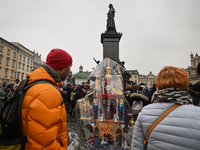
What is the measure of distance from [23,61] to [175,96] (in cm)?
4714

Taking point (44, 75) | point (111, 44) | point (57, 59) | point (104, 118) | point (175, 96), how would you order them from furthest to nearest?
point (111, 44)
point (104, 118)
point (57, 59)
point (44, 75)
point (175, 96)

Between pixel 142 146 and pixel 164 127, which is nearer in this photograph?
pixel 164 127

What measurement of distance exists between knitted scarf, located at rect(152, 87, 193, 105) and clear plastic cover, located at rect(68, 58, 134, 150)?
8.89 ft

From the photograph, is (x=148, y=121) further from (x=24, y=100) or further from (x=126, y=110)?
(x=126, y=110)

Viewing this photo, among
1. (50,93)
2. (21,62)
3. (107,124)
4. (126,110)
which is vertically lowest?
(107,124)

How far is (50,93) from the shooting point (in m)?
1.24

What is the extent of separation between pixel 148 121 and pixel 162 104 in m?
0.23

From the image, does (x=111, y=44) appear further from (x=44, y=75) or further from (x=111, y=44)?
(x=44, y=75)

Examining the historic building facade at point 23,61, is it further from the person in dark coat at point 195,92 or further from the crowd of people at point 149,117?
the person in dark coat at point 195,92

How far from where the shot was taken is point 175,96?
126cm

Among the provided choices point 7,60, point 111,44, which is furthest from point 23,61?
point 111,44

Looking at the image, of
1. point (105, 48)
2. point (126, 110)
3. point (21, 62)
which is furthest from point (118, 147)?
point (21, 62)

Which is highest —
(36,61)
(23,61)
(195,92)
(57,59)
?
(36,61)

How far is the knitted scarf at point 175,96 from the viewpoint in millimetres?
1236
